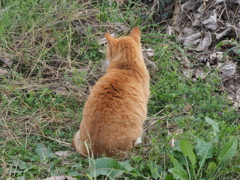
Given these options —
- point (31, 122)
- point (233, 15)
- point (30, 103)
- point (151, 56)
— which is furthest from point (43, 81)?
point (233, 15)

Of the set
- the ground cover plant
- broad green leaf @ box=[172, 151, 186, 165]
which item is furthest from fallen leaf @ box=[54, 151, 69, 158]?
broad green leaf @ box=[172, 151, 186, 165]

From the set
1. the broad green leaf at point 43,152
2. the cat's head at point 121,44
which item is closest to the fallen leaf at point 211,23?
the cat's head at point 121,44

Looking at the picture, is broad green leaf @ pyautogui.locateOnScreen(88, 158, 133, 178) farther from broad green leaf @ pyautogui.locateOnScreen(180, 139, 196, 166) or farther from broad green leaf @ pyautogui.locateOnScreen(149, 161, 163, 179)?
broad green leaf @ pyautogui.locateOnScreen(180, 139, 196, 166)

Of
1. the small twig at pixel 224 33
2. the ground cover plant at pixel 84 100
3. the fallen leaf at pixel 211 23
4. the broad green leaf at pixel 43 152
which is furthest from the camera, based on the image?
the fallen leaf at pixel 211 23

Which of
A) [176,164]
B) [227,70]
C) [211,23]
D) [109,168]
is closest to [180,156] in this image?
[176,164]

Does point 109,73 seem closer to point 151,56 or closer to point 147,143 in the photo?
point 147,143

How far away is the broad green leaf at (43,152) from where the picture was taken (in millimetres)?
3134

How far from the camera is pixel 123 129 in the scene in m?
2.95

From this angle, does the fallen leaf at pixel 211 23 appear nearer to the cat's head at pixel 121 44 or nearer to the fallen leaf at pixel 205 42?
the fallen leaf at pixel 205 42

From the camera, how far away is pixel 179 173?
250 centimetres

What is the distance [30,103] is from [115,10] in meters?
2.38

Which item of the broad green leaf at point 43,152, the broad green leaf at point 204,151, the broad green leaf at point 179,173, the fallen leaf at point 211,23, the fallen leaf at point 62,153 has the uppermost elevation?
the fallen leaf at point 211,23

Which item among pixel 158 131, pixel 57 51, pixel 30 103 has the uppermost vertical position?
pixel 57 51

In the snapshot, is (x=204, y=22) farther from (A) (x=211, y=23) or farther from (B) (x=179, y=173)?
(B) (x=179, y=173)
